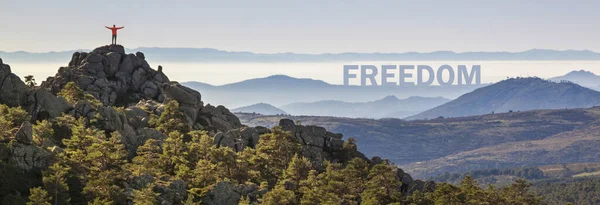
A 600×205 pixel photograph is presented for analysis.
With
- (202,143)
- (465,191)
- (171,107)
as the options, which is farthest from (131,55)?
(465,191)

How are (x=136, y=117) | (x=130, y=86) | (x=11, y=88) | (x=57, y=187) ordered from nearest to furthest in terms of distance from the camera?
(x=57, y=187)
(x=11, y=88)
(x=136, y=117)
(x=130, y=86)

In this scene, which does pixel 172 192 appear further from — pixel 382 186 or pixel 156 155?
pixel 382 186

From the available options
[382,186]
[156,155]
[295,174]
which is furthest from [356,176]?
[156,155]

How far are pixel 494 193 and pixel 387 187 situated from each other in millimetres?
17730

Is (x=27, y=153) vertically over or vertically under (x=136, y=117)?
under

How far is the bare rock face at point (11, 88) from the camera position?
14925 centimetres

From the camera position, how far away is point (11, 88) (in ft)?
493

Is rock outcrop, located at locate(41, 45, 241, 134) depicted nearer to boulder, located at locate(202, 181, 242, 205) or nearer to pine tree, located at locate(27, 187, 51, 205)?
boulder, located at locate(202, 181, 242, 205)

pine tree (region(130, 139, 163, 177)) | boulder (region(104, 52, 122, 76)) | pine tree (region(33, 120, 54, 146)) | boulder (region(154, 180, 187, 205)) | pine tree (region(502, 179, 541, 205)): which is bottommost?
pine tree (region(502, 179, 541, 205))

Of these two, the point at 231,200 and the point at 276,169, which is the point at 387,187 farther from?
the point at 231,200

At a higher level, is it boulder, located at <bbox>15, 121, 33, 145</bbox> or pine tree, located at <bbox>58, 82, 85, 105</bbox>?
pine tree, located at <bbox>58, 82, 85, 105</bbox>

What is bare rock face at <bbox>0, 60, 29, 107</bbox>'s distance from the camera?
149250 millimetres

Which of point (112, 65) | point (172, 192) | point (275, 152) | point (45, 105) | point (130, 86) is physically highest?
point (112, 65)

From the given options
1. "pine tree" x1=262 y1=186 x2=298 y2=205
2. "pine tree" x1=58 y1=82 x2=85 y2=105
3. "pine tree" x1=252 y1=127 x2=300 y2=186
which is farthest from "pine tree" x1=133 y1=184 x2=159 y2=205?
"pine tree" x1=58 y1=82 x2=85 y2=105
